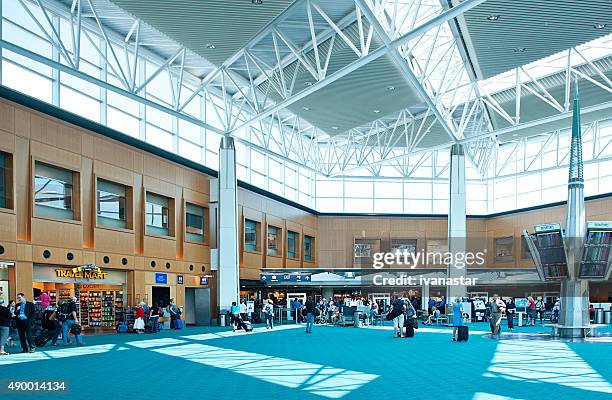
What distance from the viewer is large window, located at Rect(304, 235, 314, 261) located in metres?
47.9

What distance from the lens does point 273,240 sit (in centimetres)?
4316

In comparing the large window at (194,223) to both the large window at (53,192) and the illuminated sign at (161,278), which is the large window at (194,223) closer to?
the illuminated sign at (161,278)

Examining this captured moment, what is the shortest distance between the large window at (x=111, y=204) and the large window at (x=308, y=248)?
2062 cm

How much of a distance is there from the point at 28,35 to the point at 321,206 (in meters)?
29.1

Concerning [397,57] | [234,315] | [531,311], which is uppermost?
[397,57]

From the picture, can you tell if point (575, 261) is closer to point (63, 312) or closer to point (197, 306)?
point (63, 312)

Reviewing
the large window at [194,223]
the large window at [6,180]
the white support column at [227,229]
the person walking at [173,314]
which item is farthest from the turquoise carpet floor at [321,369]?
the large window at [194,223]

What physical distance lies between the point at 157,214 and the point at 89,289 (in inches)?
229

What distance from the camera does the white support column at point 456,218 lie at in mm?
35875

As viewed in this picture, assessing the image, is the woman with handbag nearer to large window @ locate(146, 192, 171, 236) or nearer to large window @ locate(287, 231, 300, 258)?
large window @ locate(146, 192, 171, 236)

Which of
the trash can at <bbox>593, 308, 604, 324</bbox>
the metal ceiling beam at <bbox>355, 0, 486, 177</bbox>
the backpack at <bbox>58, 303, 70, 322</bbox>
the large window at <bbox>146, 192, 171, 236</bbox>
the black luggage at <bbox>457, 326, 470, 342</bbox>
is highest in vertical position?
the metal ceiling beam at <bbox>355, 0, 486, 177</bbox>

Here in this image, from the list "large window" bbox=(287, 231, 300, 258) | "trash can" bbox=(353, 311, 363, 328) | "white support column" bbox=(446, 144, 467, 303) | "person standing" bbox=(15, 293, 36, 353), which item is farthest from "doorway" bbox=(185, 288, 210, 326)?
"person standing" bbox=(15, 293, 36, 353)

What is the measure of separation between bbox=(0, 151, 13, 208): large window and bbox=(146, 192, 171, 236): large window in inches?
348

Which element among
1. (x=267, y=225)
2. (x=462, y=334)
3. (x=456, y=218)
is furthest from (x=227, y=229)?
(x=462, y=334)
